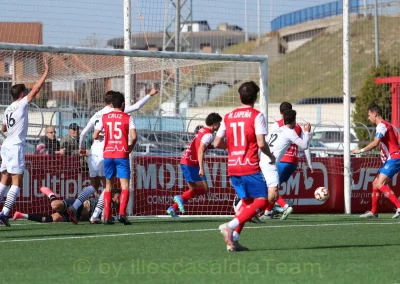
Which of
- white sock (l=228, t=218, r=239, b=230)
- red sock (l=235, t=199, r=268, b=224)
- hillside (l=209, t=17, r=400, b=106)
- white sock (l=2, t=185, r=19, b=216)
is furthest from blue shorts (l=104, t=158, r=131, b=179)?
hillside (l=209, t=17, r=400, b=106)

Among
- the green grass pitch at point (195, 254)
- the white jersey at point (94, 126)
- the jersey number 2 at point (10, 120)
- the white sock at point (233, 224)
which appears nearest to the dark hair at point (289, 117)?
the green grass pitch at point (195, 254)

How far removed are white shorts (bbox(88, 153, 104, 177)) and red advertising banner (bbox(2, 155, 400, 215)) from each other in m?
2.03

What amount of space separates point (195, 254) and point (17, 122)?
4937mm

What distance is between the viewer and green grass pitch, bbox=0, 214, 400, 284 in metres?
7.75

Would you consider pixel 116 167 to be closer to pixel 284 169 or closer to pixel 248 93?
pixel 284 169

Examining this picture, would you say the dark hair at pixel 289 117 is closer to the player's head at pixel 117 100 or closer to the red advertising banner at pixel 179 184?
the player's head at pixel 117 100

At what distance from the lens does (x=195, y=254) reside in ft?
31.2

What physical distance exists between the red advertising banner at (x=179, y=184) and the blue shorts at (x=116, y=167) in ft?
9.76

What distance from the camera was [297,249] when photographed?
33.0ft

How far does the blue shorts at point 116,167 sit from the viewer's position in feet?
Result: 46.0

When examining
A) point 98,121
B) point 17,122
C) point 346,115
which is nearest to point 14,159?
point 17,122

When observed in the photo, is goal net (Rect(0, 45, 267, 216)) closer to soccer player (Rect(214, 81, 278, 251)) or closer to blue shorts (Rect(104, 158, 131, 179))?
blue shorts (Rect(104, 158, 131, 179))

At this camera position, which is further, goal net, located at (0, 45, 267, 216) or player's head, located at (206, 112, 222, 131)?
goal net, located at (0, 45, 267, 216)

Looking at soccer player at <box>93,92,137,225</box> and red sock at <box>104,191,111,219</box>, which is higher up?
soccer player at <box>93,92,137,225</box>
